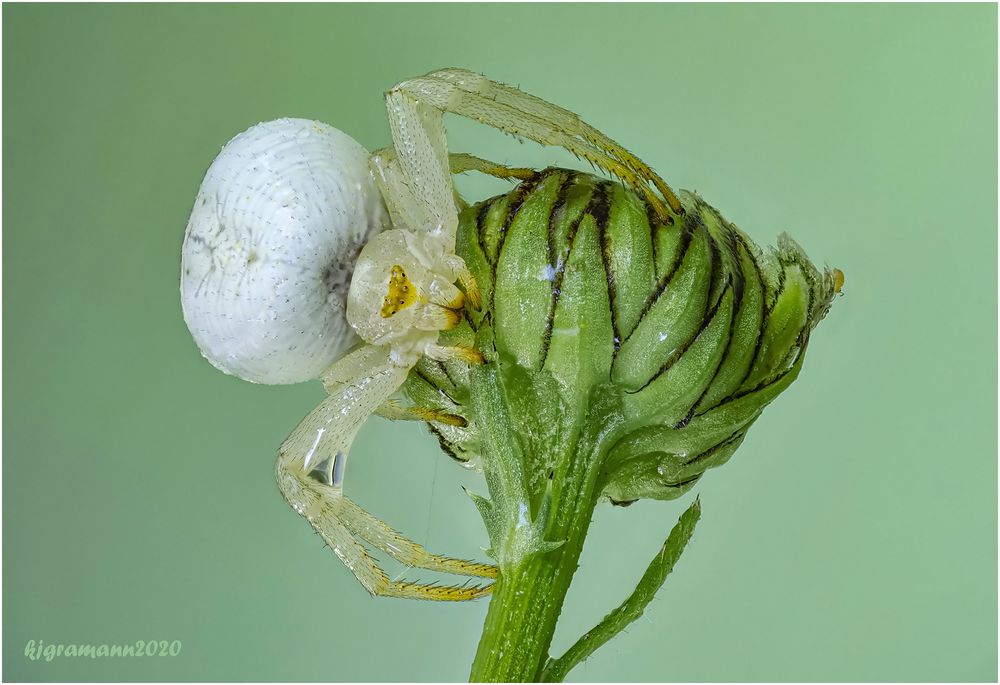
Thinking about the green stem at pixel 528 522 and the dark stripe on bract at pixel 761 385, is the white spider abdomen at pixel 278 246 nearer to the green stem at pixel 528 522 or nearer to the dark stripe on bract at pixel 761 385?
the green stem at pixel 528 522

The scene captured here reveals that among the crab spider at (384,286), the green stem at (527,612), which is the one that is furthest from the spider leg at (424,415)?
the green stem at (527,612)

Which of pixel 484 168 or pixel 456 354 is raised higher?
pixel 484 168

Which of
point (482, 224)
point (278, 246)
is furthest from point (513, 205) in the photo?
point (278, 246)

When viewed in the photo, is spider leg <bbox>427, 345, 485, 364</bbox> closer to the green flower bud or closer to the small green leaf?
the green flower bud

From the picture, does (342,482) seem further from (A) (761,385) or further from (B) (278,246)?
(A) (761,385)

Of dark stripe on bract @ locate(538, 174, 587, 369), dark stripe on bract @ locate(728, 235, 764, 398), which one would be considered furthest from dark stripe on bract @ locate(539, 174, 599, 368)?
dark stripe on bract @ locate(728, 235, 764, 398)

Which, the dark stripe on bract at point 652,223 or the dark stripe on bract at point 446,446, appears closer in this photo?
the dark stripe on bract at point 652,223

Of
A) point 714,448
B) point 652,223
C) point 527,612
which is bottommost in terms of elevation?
point 527,612

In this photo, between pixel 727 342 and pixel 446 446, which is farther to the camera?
pixel 446 446
